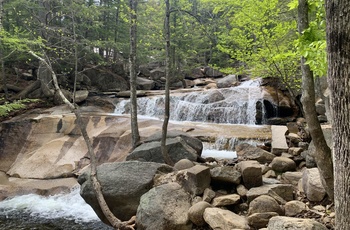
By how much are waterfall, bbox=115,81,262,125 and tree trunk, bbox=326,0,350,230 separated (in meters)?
11.5

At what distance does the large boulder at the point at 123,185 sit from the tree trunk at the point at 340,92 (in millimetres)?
4329

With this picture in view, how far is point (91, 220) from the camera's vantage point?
6.78 m

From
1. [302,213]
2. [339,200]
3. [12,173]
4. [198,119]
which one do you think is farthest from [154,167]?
[198,119]

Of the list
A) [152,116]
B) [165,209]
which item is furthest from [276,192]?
[152,116]

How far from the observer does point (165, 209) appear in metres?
5.14

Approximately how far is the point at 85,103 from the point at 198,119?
7.71 meters

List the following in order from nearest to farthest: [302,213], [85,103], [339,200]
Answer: [339,200] < [302,213] < [85,103]

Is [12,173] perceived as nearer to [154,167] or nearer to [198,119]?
[154,167]

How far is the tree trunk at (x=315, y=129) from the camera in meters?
3.86

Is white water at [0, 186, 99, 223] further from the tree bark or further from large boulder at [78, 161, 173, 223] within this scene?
the tree bark

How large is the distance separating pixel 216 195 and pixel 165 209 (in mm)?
1080

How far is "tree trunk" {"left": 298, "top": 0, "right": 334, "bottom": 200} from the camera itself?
3.86 m

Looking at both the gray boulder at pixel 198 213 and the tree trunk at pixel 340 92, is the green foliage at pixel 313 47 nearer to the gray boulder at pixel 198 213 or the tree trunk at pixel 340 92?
the tree trunk at pixel 340 92

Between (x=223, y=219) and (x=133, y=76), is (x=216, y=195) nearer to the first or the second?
(x=223, y=219)
